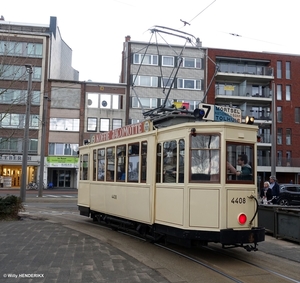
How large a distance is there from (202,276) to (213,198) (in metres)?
1.63

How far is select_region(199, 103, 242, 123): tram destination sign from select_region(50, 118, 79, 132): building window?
119 feet

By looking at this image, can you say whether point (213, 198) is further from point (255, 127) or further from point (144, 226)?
point (144, 226)

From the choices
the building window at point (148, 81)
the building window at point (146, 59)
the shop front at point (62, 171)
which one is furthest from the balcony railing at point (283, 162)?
the shop front at point (62, 171)

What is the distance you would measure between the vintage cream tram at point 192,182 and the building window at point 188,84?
36017 millimetres

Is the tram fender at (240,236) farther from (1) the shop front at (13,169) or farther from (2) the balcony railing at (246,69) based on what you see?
(2) the balcony railing at (246,69)

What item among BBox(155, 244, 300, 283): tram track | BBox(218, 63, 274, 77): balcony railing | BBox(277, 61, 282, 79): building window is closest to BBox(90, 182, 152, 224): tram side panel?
BBox(155, 244, 300, 283): tram track

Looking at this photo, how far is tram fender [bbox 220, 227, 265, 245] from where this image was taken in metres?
7.58

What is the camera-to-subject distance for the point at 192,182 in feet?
26.4

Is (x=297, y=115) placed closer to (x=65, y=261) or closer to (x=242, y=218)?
(x=242, y=218)

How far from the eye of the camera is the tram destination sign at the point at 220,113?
8.55 meters

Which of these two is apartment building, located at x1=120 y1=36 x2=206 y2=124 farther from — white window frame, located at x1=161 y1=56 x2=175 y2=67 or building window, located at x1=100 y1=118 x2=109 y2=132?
building window, located at x1=100 y1=118 x2=109 y2=132

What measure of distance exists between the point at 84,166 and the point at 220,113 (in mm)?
6883

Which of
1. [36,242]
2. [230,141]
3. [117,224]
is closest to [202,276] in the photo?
[230,141]

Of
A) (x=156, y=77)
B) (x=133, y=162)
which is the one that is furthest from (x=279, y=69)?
(x=133, y=162)
